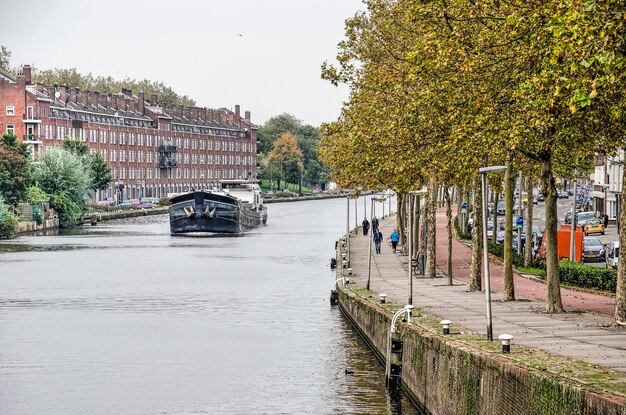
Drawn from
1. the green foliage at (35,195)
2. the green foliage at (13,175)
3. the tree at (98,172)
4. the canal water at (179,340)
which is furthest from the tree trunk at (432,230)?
the tree at (98,172)

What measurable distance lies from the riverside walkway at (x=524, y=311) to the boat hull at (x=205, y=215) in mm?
70115

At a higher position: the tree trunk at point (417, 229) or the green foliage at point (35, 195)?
the green foliage at point (35, 195)

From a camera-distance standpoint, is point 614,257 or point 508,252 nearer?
point 508,252

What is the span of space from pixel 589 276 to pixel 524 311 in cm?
1037

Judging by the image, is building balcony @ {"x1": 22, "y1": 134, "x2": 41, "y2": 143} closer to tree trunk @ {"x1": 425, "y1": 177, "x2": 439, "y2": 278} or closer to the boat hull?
the boat hull

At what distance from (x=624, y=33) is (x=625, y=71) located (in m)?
1.10

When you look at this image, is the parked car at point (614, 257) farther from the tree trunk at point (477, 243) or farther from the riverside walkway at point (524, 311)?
the tree trunk at point (477, 243)

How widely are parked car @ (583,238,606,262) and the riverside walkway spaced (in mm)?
5437

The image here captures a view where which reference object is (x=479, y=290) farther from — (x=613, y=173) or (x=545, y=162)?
(x=613, y=173)

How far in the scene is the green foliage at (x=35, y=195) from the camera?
13488 cm

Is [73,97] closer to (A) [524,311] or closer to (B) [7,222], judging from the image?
(B) [7,222]

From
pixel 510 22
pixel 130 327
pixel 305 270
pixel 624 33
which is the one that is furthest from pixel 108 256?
pixel 624 33

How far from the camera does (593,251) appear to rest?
67.2 meters

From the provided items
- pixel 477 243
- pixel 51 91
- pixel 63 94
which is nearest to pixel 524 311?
pixel 477 243
